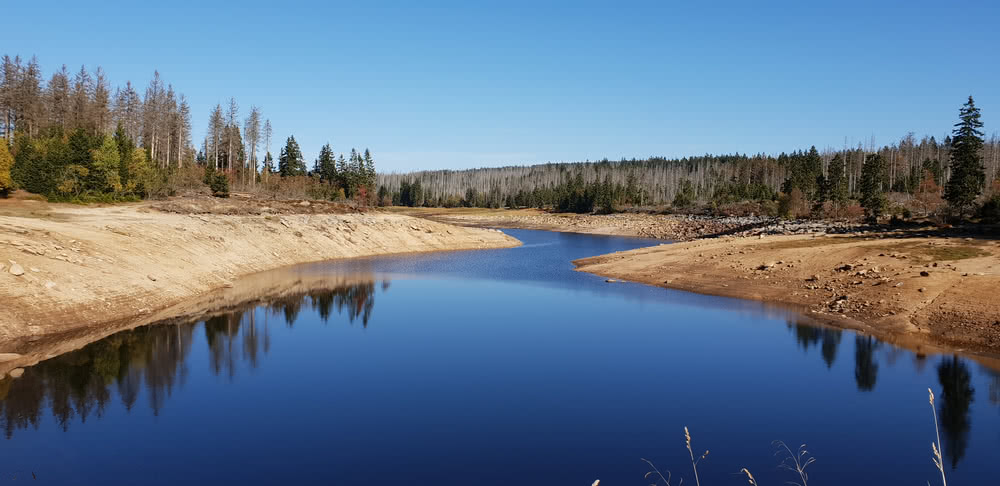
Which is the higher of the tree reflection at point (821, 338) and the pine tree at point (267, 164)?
the pine tree at point (267, 164)

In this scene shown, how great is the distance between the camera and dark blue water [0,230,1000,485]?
11914 millimetres

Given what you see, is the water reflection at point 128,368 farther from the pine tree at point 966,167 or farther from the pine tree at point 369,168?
the pine tree at point 369,168

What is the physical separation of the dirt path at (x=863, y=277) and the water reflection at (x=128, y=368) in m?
21.9

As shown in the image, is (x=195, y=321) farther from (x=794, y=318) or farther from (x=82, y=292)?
(x=794, y=318)

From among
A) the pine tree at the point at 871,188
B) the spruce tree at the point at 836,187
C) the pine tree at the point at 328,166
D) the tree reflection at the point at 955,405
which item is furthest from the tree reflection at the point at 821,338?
the pine tree at the point at 328,166

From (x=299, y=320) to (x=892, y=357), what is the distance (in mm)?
23355

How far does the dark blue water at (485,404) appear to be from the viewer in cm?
1191

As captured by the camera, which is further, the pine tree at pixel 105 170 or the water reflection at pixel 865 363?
the pine tree at pixel 105 170

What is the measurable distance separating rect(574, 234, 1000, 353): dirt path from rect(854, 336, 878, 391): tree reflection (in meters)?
1.45

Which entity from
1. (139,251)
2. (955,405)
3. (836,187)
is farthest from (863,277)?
(836,187)

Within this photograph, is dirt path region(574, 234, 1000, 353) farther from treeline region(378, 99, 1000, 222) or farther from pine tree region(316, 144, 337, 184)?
pine tree region(316, 144, 337, 184)

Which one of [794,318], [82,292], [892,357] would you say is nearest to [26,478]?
[82,292]

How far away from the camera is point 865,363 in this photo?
66.3ft

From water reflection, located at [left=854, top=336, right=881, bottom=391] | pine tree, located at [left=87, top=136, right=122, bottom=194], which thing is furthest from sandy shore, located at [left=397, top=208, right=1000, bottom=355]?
pine tree, located at [left=87, top=136, right=122, bottom=194]
